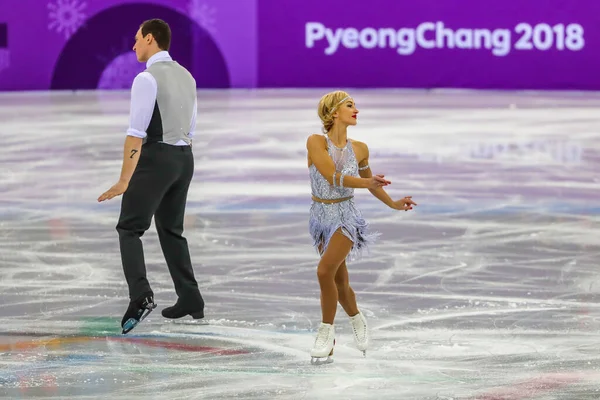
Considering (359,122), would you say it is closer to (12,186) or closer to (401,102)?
(401,102)

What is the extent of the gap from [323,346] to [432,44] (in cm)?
2046

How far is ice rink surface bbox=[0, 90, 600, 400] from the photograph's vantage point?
217 inches

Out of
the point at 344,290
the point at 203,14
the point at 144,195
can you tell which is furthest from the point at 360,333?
the point at 203,14

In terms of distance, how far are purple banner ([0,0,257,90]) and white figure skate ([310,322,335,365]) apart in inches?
771

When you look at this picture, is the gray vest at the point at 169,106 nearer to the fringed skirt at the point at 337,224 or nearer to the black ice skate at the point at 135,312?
the black ice skate at the point at 135,312

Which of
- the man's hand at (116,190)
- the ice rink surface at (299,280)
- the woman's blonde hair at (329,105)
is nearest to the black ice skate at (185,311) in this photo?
the ice rink surface at (299,280)

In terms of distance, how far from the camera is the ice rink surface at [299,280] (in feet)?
18.1

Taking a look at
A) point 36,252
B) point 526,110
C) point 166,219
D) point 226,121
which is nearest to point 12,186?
point 36,252

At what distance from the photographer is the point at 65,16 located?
82.0ft

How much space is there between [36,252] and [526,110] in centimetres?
1352

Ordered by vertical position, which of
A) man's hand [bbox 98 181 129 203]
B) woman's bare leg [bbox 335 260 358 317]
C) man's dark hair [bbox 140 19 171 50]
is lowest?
woman's bare leg [bbox 335 260 358 317]

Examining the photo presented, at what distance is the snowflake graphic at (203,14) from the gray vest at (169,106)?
19.1 meters

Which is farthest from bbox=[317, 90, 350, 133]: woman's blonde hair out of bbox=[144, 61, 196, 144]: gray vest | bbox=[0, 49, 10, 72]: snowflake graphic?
bbox=[0, 49, 10, 72]: snowflake graphic

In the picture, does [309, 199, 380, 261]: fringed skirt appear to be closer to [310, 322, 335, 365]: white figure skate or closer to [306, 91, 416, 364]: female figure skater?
[306, 91, 416, 364]: female figure skater
